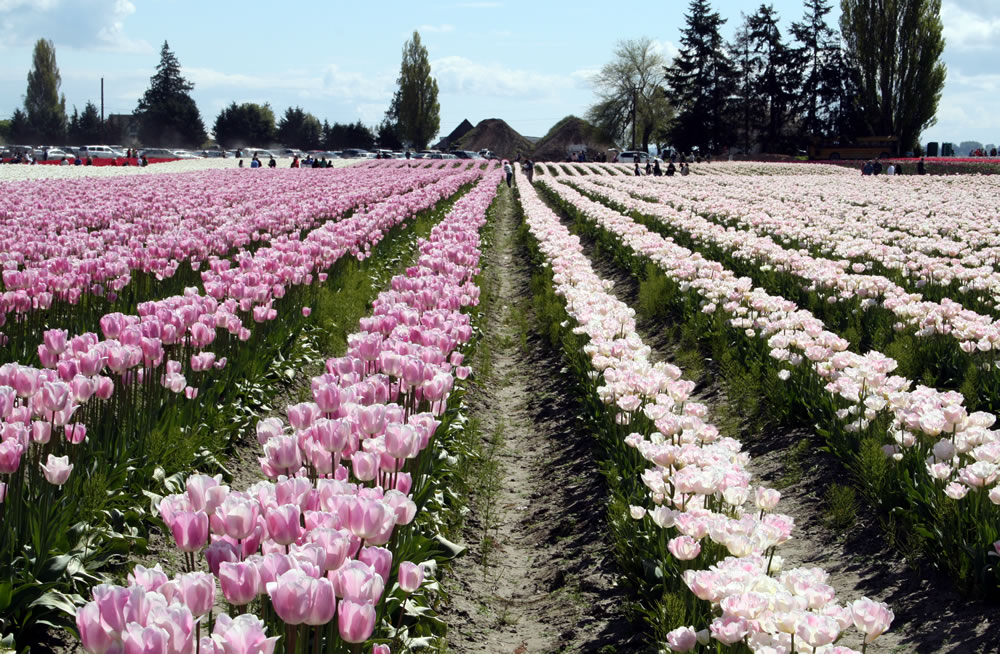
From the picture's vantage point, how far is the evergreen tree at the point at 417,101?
101188 mm

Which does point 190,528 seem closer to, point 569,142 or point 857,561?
point 857,561

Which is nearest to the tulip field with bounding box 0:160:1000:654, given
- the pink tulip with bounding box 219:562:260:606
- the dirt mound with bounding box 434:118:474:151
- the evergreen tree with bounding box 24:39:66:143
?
the pink tulip with bounding box 219:562:260:606

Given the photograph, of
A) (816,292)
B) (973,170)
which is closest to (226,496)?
(816,292)

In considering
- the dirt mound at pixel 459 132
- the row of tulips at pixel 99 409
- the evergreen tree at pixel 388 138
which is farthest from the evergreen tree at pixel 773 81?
the row of tulips at pixel 99 409

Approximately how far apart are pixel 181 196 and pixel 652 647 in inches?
687

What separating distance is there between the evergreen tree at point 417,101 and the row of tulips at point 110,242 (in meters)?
81.6

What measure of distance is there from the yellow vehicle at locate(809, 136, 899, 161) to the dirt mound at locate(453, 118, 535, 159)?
46.6 metres

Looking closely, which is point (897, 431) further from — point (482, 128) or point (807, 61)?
point (482, 128)

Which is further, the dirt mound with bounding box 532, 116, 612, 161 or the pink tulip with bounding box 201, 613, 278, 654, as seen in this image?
the dirt mound with bounding box 532, 116, 612, 161

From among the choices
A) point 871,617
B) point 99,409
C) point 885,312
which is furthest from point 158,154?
point 871,617

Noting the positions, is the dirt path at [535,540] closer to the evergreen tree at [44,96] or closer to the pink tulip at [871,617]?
the pink tulip at [871,617]

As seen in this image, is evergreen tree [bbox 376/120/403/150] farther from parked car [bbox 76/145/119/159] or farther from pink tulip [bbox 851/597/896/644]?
pink tulip [bbox 851/597/896/644]

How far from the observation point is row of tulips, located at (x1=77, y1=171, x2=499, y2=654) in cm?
206

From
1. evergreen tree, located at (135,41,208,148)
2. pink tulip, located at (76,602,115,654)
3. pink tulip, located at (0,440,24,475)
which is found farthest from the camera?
evergreen tree, located at (135,41,208,148)
